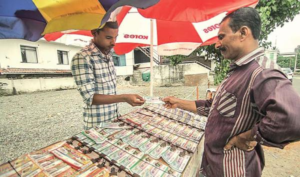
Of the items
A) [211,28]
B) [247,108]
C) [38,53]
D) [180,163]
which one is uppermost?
[38,53]

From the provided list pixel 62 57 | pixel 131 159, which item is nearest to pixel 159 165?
pixel 131 159

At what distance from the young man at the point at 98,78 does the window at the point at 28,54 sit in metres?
12.7

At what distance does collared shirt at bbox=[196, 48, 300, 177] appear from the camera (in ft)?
2.69

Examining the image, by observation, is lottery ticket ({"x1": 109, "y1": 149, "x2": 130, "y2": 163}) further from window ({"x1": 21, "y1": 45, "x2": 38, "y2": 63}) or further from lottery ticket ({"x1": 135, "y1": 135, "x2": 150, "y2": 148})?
window ({"x1": 21, "y1": 45, "x2": 38, "y2": 63})

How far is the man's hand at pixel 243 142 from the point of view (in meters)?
0.97

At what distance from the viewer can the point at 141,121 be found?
178cm

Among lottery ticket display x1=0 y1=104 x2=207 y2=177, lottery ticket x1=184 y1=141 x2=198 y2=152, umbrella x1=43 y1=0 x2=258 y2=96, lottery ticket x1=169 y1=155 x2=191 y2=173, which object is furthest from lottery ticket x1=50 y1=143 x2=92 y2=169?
umbrella x1=43 y1=0 x2=258 y2=96

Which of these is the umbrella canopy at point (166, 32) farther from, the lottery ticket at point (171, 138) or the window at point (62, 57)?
the window at point (62, 57)

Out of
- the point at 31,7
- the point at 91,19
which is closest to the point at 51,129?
the point at 31,7

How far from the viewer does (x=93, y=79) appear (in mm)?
1614

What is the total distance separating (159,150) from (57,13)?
48.8 inches

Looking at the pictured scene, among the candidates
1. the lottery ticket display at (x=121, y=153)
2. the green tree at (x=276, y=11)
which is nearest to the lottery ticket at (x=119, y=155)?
the lottery ticket display at (x=121, y=153)

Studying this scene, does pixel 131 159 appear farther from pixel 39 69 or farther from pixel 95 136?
pixel 39 69

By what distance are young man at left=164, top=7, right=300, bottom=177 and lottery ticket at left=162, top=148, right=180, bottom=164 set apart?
0.80ft
